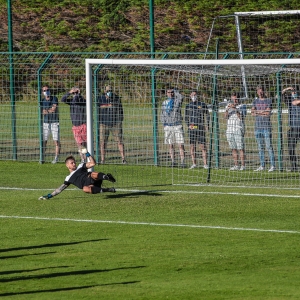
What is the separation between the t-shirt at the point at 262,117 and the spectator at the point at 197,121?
3.59 feet

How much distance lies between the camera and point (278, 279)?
10.9 metres

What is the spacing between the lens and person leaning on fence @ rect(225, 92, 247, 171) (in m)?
20.1

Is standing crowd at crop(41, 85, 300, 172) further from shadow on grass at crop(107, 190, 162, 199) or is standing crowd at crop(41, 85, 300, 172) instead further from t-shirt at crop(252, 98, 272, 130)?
shadow on grass at crop(107, 190, 162, 199)

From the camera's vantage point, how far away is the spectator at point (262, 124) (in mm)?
20203

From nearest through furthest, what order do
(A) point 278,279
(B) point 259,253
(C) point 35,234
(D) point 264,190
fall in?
(A) point 278,279 → (B) point 259,253 → (C) point 35,234 → (D) point 264,190

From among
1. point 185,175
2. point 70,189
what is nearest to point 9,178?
point 70,189

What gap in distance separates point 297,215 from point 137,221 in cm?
268

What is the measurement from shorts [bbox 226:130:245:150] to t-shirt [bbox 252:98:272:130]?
0.46m

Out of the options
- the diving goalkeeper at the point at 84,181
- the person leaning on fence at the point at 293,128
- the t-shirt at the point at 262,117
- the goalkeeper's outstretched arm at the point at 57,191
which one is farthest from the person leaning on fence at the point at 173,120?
the goalkeeper's outstretched arm at the point at 57,191

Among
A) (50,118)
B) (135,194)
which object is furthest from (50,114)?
(135,194)

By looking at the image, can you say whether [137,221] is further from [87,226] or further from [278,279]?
[278,279]

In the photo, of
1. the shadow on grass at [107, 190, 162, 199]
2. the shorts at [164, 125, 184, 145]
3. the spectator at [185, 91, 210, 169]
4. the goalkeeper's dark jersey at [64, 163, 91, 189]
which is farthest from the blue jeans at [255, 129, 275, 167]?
the goalkeeper's dark jersey at [64, 163, 91, 189]

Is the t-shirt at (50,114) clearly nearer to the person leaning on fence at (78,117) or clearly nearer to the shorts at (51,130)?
the shorts at (51,130)

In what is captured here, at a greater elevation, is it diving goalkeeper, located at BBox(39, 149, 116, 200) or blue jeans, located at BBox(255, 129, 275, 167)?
blue jeans, located at BBox(255, 129, 275, 167)
